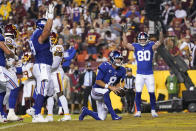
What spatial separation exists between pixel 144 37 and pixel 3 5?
1514 centimetres

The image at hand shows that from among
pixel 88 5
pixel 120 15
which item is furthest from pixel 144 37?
pixel 88 5

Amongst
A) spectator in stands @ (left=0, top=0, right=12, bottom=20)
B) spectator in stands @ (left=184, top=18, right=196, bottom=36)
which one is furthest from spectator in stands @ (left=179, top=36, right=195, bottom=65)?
spectator in stands @ (left=0, top=0, right=12, bottom=20)

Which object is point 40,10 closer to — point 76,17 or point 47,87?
point 76,17

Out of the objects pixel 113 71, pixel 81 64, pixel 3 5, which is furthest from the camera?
pixel 3 5

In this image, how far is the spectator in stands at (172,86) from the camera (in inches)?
655

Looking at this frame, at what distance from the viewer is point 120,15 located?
70.5 feet

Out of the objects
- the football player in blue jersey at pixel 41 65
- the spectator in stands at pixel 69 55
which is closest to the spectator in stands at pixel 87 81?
the spectator in stands at pixel 69 55

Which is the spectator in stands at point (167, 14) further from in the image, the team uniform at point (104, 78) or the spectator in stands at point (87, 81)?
the team uniform at point (104, 78)

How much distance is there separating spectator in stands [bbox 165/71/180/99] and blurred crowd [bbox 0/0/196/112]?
828mm

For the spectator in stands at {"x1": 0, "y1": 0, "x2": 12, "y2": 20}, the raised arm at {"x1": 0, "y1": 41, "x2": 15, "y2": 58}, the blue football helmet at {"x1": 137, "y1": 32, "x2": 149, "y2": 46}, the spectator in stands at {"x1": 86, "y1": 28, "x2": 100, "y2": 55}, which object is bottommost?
the raised arm at {"x1": 0, "y1": 41, "x2": 15, "y2": 58}

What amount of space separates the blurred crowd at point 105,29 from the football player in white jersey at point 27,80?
1.43m

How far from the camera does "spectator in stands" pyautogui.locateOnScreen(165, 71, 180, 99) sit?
1662cm

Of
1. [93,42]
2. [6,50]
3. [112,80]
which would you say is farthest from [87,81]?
[6,50]

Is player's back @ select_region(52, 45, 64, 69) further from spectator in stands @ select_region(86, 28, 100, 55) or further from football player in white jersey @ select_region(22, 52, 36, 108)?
spectator in stands @ select_region(86, 28, 100, 55)
